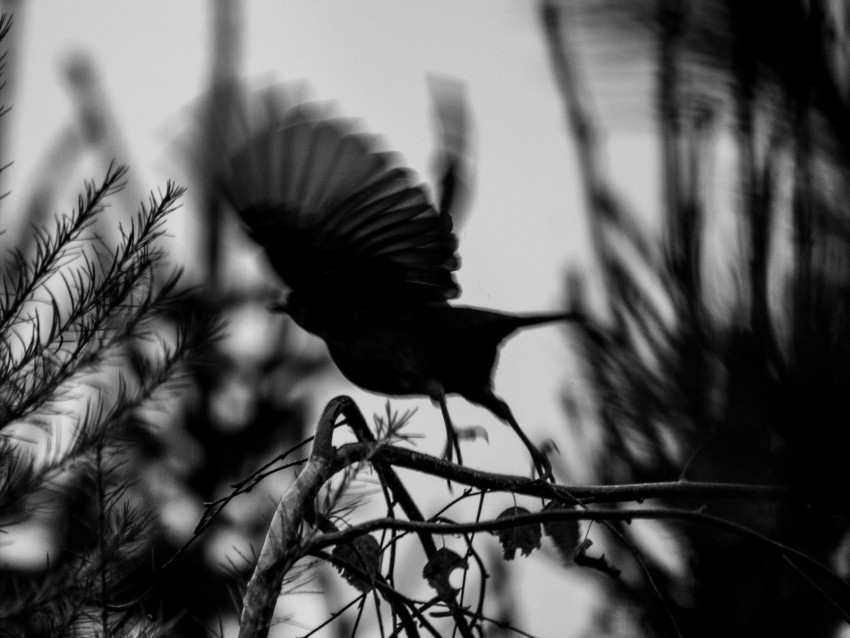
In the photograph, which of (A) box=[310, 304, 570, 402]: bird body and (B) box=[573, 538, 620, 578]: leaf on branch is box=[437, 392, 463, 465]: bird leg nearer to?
(A) box=[310, 304, 570, 402]: bird body

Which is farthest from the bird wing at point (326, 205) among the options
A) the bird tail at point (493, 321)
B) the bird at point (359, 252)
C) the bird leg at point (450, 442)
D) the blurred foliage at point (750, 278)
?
the blurred foliage at point (750, 278)

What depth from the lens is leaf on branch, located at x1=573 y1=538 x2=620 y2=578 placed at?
1.18 meters

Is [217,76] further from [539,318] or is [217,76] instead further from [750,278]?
[750,278]

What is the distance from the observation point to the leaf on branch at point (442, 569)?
1161mm

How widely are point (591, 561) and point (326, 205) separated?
108 centimetres

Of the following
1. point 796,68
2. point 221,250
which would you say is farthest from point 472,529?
point 221,250

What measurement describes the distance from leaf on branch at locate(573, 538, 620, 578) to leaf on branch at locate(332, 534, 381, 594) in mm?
263

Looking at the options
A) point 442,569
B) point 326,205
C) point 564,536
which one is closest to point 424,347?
point 326,205

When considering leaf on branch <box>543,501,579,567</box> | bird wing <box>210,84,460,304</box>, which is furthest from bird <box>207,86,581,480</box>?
leaf on branch <box>543,501,579,567</box>

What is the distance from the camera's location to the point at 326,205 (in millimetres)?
2010

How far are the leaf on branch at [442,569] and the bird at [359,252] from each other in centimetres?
60

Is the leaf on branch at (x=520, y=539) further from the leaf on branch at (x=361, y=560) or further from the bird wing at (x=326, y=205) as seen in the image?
the bird wing at (x=326, y=205)

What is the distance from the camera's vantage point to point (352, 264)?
2.06 meters

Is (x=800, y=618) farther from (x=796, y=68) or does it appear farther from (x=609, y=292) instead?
(x=796, y=68)
